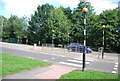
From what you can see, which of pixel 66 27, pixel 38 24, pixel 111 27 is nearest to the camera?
pixel 111 27

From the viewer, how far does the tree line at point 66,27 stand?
82.9 ft

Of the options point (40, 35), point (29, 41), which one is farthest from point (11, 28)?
point (40, 35)

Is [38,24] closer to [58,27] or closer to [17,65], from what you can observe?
[58,27]

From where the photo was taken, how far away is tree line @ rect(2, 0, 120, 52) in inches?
994

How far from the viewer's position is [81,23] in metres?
34.0

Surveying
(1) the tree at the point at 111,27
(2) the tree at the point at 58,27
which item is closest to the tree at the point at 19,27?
(2) the tree at the point at 58,27

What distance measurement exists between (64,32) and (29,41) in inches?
500

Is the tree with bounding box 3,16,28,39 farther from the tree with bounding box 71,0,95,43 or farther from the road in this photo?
the road

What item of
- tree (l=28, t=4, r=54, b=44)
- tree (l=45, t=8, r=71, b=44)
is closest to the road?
tree (l=45, t=8, r=71, b=44)

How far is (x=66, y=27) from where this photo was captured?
3288 cm

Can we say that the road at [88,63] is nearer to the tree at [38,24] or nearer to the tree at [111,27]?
the tree at [111,27]

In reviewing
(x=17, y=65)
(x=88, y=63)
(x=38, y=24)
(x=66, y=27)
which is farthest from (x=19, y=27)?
(x=17, y=65)

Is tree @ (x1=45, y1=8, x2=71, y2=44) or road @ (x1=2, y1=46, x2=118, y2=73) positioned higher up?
tree @ (x1=45, y1=8, x2=71, y2=44)

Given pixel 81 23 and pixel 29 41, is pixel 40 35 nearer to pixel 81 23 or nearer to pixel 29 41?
pixel 29 41
